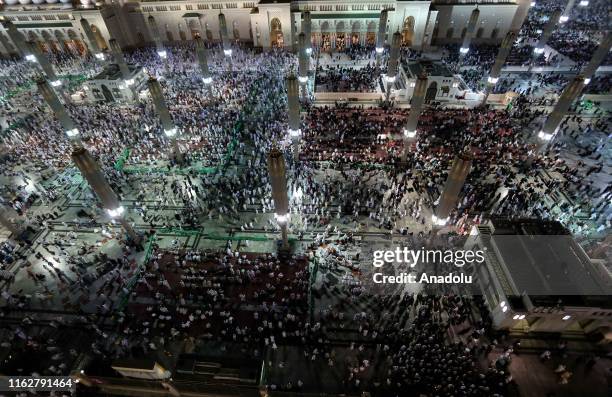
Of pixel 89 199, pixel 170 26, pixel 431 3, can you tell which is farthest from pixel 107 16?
pixel 431 3

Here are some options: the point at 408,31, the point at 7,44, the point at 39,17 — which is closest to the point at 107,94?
the point at 39,17

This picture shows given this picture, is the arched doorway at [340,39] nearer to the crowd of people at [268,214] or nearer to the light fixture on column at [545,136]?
the crowd of people at [268,214]

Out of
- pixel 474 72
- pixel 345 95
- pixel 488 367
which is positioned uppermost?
pixel 474 72

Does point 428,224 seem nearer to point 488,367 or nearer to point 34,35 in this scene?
point 488,367

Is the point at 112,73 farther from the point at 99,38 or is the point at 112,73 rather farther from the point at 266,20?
the point at 266,20

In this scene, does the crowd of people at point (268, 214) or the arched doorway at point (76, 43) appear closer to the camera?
the crowd of people at point (268, 214)

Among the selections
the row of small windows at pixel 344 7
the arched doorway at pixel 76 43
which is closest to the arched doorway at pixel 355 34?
the row of small windows at pixel 344 7
